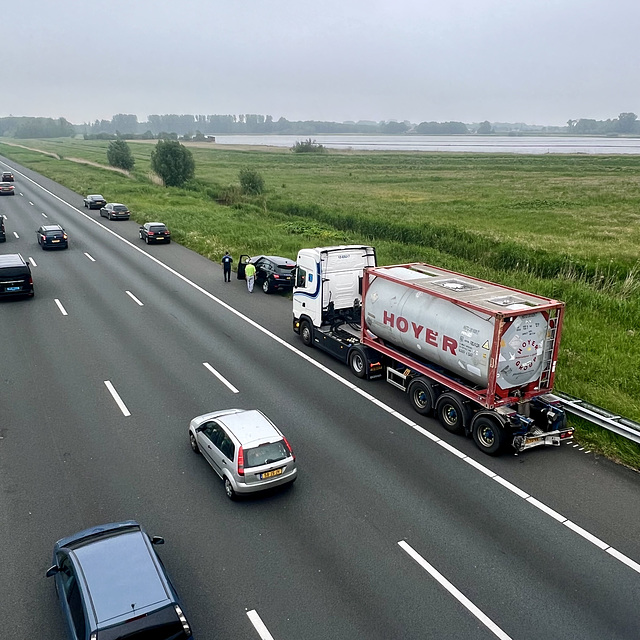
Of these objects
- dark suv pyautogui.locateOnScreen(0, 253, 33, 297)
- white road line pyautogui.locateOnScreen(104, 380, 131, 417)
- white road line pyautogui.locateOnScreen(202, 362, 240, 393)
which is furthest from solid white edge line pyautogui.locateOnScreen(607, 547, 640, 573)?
dark suv pyautogui.locateOnScreen(0, 253, 33, 297)

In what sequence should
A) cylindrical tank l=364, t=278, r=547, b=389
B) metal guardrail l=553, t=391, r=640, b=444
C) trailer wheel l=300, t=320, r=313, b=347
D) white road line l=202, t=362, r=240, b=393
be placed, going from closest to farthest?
1. cylindrical tank l=364, t=278, r=547, b=389
2. metal guardrail l=553, t=391, r=640, b=444
3. white road line l=202, t=362, r=240, b=393
4. trailer wheel l=300, t=320, r=313, b=347

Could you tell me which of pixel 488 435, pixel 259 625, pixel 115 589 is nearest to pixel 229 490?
pixel 259 625

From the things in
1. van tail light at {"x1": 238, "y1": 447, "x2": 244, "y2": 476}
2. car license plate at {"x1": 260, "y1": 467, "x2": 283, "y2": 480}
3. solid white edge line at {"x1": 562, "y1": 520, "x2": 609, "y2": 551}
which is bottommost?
solid white edge line at {"x1": 562, "y1": 520, "x2": 609, "y2": 551}

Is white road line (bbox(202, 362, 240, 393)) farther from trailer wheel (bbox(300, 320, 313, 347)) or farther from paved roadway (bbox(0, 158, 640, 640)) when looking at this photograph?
trailer wheel (bbox(300, 320, 313, 347))

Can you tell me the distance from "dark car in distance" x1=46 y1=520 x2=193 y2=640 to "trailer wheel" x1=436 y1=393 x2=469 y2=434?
851cm

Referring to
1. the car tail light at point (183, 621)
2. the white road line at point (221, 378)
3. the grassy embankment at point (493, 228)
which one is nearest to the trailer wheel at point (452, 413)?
the grassy embankment at point (493, 228)

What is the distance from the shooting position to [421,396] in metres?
A: 16.2

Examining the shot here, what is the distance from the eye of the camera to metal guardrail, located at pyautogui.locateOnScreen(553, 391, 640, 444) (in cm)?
1383

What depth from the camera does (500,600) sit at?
9.42 metres

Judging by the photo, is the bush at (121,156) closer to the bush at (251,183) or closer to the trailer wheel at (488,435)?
the bush at (251,183)

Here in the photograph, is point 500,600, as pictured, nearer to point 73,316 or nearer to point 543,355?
point 543,355

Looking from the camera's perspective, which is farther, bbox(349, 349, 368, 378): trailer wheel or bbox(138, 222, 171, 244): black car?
bbox(138, 222, 171, 244): black car

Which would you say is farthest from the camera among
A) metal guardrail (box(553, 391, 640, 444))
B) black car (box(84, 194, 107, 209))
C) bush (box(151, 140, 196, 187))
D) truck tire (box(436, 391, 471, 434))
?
bush (box(151, 140, 196, 187))

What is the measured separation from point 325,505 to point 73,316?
16761mm
